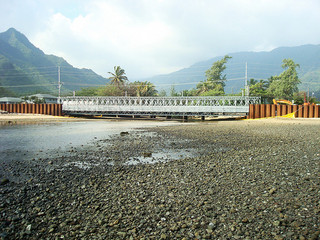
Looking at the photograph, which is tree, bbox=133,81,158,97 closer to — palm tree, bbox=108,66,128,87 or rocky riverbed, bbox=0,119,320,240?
palm tree, bbox=108,66,128,87

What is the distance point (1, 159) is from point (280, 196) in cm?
969

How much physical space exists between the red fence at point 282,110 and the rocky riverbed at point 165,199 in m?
33.9

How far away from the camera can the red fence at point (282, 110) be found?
3631cm

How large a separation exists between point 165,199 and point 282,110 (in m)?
39.7

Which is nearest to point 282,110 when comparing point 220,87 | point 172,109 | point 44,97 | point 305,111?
point 305,111

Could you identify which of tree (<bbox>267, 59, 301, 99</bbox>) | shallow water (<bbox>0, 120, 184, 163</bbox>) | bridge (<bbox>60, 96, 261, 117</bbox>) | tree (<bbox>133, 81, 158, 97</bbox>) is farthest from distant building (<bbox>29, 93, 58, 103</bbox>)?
tree (<bbox>267, 59, 301, 99</bbox>)

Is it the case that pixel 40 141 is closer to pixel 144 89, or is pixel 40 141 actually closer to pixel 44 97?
pixel 144 89

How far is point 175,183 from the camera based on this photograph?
5.60m

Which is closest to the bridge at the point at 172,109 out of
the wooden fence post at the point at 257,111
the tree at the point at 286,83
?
the wooden fence post at the point at 257,111

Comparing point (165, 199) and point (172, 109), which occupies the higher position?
point (172, 109)

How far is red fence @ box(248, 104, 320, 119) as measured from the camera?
36.3m

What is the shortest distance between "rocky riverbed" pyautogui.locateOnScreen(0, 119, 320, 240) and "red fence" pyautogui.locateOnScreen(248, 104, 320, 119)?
33.9 meters

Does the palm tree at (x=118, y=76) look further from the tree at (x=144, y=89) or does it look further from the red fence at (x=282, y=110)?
the red fence at (x=282, y=110)

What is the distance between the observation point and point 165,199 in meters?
4.68
